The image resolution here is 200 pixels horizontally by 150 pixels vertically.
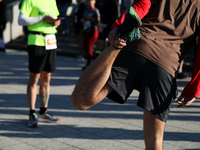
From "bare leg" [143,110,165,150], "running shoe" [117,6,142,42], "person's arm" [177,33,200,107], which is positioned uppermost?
"running shoe" [117,6,142,42]

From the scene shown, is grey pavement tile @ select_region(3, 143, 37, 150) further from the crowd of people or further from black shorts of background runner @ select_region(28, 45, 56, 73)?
the crowd of people

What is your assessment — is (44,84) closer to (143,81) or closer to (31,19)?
(31,19)

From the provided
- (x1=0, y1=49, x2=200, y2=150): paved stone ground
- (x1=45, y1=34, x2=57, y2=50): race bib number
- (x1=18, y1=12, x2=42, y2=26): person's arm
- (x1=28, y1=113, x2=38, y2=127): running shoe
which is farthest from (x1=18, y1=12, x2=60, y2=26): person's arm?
(x1=0, y1=49, x2=200, y2=150): paved stone ground

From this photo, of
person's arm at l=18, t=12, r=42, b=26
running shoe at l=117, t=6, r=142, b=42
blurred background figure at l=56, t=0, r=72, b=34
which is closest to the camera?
running shoe at l=117, t=6, r=142, b=42

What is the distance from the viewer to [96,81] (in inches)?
89.8

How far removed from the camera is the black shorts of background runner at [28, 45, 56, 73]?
437 cm

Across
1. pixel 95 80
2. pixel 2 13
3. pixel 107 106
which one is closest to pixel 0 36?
pixel 2 13

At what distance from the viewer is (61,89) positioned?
22.2ft

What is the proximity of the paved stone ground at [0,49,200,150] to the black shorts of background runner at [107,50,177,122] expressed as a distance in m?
1.44

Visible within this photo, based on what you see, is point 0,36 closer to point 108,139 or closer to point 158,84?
point 108,139

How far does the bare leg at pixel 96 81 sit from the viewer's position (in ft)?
7.43

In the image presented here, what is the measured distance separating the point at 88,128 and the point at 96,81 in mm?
2203

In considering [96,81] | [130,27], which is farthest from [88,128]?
[130,27]

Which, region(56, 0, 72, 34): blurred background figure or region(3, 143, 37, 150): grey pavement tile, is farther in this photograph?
region(56, 0, 72, 34): blurred background figure
